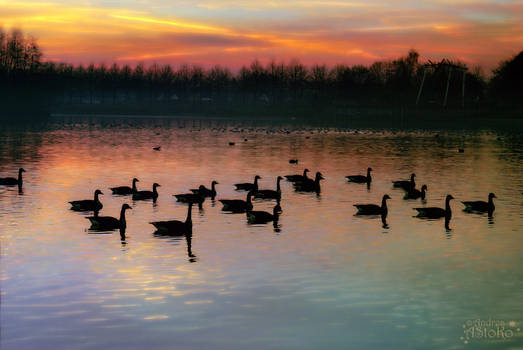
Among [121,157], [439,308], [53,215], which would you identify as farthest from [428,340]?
[121,157]

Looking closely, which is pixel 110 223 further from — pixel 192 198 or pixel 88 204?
pixel 192 198

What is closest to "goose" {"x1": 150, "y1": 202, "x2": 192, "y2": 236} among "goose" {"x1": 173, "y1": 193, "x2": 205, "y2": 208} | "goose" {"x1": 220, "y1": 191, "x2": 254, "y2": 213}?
"goose" {"x1": 220, "y1": 191, "x2": 254, "y2": 213}

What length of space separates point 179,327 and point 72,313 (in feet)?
9.35

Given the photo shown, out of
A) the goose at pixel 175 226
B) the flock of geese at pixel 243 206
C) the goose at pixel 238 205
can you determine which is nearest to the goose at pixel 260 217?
the flock of geese at pixel 243 206

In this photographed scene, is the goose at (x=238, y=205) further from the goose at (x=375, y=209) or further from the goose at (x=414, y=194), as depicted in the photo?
the goose at (x=414, y=194)

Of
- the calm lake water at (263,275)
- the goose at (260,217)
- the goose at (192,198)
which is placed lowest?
the calm lake water at (263,275)

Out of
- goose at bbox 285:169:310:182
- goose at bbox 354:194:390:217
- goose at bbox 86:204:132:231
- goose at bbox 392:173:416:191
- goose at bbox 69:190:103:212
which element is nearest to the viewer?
goose at bbox 86:204:132:231

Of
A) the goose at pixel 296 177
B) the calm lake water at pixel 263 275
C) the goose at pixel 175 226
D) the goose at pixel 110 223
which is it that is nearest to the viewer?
the calm lake water at pixel 263 275

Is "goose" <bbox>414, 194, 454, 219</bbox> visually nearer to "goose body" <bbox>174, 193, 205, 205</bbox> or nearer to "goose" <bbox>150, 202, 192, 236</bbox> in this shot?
"goose body" <bbox>174, 193, 205, 205</bbox>

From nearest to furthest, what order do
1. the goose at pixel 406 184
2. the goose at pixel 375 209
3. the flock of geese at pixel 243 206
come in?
the flock of geese at pixel 243 206
the goose at pixel 375 209
the goose at pixel 406 184

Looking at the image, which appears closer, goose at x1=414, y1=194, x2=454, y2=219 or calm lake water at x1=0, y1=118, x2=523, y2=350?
calm lake water at x1=0, y1=118, x2=523, y2=350

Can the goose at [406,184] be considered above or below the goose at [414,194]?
above

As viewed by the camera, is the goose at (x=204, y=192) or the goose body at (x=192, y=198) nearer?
the goose body at (x=192, y=198)

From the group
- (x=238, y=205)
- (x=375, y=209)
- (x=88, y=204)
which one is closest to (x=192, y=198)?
(x=238, y=205)
